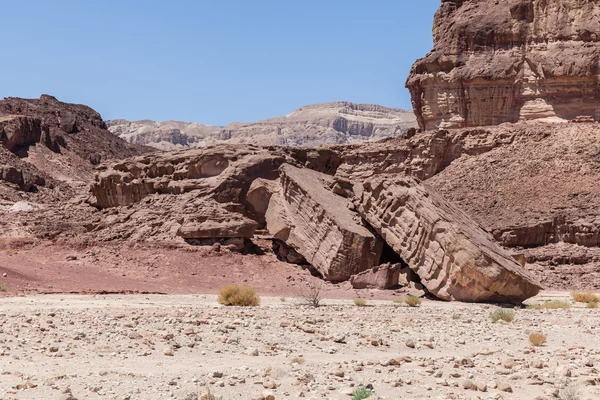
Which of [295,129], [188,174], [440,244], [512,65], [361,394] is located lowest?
[361,394]

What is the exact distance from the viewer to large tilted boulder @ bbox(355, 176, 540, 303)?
2036cm

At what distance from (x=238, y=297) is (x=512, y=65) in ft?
84.0

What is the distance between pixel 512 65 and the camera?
40.6 meters

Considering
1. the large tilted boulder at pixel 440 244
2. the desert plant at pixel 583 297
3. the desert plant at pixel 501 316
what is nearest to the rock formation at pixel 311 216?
the large tilted boulder at pixel 440 244

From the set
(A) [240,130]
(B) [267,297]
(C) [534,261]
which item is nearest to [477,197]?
(C) [534,261]

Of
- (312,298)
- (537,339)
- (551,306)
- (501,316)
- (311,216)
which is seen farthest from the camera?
(311,216)

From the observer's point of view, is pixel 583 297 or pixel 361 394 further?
pixel 583 297

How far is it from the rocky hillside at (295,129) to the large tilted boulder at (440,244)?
129 m

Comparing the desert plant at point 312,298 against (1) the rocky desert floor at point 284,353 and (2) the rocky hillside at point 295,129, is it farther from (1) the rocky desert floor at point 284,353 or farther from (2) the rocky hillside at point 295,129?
(2) the rocky hillside at point 295,129

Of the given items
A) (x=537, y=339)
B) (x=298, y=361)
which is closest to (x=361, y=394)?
(x=298, y=361)

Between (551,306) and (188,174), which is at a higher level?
(188,174)

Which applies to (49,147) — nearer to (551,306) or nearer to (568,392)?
(551,306)

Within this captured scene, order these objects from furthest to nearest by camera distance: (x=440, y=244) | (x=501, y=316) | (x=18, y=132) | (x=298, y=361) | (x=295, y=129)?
1. (x=295, y=129)
2. (x=18, y=132)
3. (x=440, y=244)
4. (x=501, y=316)
5. (x=298, y=361)

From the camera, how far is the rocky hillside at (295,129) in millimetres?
163750
